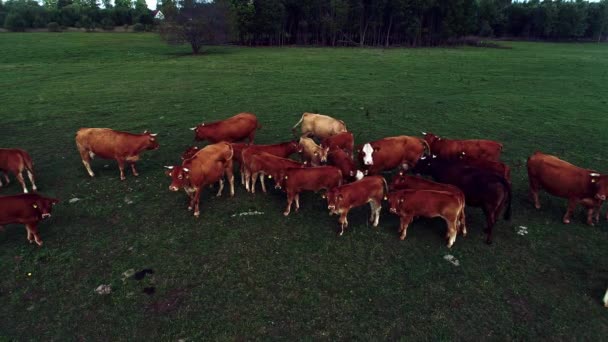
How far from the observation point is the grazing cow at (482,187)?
7.43 metres

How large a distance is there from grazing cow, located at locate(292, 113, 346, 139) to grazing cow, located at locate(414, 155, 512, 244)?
4.22 meters

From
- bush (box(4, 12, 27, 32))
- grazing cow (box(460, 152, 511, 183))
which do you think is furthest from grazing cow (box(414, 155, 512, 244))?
bush (box(4, 12, 27, 32))

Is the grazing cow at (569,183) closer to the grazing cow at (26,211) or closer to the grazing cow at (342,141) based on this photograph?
the grazing cow at (342,141)

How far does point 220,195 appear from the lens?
9.50 metres

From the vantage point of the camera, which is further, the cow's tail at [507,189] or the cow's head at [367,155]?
the cow's head at [367,155]

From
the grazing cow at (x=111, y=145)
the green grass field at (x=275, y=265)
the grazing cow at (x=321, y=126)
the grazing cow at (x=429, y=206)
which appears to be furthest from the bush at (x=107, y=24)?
the grazing cow at (x=429, y=206)

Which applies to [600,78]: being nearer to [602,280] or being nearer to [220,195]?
[602,280]

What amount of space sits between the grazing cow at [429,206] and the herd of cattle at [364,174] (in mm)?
19

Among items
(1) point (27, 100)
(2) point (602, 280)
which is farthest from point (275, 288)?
(1) point (27, 100)

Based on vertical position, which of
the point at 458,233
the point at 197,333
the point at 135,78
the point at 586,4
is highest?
the point at 586,4

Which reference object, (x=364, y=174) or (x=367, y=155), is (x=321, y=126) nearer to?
(x=367, y=155)

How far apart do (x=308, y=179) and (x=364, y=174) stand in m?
1.83

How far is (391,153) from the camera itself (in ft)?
32.6

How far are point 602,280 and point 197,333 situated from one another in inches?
272
